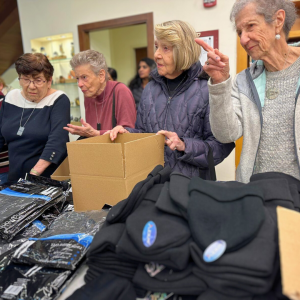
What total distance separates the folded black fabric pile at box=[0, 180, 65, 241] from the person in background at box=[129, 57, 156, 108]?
2367mm

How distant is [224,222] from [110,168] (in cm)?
54

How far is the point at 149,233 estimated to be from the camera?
1.92 feet

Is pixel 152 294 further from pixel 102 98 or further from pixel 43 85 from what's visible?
pixel 102 98

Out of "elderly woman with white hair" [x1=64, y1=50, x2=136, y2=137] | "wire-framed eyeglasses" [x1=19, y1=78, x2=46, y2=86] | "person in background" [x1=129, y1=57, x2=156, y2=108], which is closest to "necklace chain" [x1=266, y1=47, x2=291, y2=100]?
"elderly woman with white hair" [x1=64, y1=50, x2=136, y2=137]

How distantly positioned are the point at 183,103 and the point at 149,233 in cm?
89

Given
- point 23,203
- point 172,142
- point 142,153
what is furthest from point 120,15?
point 23,203

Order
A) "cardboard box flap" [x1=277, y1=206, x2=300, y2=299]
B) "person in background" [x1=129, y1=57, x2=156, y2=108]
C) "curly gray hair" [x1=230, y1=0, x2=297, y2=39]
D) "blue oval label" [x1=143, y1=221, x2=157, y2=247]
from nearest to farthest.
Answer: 1. "cardboard box flap" [x1=277, y1=206, x2=300, y2=299]
2. "blue oval label" [x1=143, y1=221, x2=157, y2=247]
3. "curly gray hair" [x1=230, y1=0, x2=297, y2=39]
4. "person in background" [x1=129, y1=57, x2=156, y2=108]

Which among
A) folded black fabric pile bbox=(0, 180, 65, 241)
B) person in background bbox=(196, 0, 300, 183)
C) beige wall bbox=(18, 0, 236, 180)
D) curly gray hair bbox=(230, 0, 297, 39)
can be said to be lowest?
folded black fabric pile bbox=(0, 180, 65, 241)

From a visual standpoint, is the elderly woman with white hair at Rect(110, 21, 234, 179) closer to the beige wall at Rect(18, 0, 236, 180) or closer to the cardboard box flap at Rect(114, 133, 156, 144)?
the cardboard box flap at Rect(114, 133, 156, 144)

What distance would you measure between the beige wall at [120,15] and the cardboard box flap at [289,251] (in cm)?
269

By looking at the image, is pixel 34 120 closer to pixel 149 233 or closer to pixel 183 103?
pixel 183 103

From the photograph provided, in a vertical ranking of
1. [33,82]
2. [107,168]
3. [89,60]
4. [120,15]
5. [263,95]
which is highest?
[120,15]

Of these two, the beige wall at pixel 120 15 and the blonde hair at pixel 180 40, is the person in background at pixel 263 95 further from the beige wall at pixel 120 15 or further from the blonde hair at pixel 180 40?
the beige wall at pixel 120 15

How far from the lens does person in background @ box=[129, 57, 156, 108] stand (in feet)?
11.3
